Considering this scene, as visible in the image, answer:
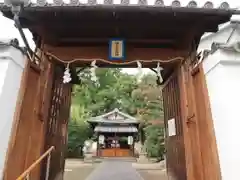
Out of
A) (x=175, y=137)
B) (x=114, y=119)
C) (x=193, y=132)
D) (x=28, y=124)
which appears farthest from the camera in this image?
(x=114, y=119)

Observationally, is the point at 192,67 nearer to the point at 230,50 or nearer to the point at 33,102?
the point at 230,50

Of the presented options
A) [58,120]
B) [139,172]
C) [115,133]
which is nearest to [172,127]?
[58,120]

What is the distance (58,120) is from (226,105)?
3.88 m

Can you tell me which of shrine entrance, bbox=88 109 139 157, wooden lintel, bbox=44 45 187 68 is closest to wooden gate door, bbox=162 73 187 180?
wooden lintel, bbox=44 45 187 68

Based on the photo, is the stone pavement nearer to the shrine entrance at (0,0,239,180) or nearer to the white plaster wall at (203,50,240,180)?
the shrine entrance at (0,0,239,180)

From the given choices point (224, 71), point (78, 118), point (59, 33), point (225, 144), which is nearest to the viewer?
point (225, 144)

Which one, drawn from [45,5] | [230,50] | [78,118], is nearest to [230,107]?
[230,50]

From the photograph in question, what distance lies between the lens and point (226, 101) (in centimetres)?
345

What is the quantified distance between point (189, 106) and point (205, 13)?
5.80 feet

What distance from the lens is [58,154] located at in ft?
18.9

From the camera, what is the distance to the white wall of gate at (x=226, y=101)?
3.24m

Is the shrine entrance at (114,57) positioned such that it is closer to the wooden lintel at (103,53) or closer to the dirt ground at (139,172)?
the wooden lintel at (103,53)

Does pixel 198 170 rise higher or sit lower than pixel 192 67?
lower

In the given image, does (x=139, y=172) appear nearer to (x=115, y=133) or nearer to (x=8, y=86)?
(x=8, y=86)
